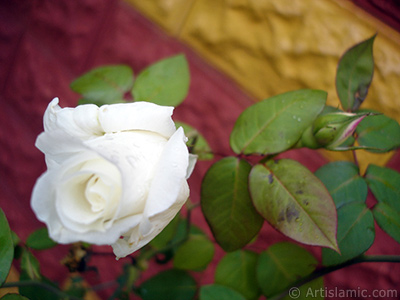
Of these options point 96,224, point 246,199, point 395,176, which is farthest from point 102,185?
point 395,176

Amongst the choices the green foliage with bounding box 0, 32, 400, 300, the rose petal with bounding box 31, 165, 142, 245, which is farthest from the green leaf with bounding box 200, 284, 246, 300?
the rose petal with bounding box 31, 165, 142, 245

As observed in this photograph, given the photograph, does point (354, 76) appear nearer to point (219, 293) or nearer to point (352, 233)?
point (352, 233)

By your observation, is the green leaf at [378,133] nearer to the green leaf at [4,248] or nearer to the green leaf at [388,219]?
the green leaf at [388,219]

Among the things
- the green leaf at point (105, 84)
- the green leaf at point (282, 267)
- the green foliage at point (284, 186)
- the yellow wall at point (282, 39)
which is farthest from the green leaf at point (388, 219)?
the green leaf at point (105, 84)

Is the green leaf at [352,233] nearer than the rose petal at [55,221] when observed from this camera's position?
No

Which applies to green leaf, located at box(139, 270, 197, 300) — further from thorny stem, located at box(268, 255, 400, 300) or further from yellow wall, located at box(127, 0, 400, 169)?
yellow wall, located at box(127, 0, 400, 169)
